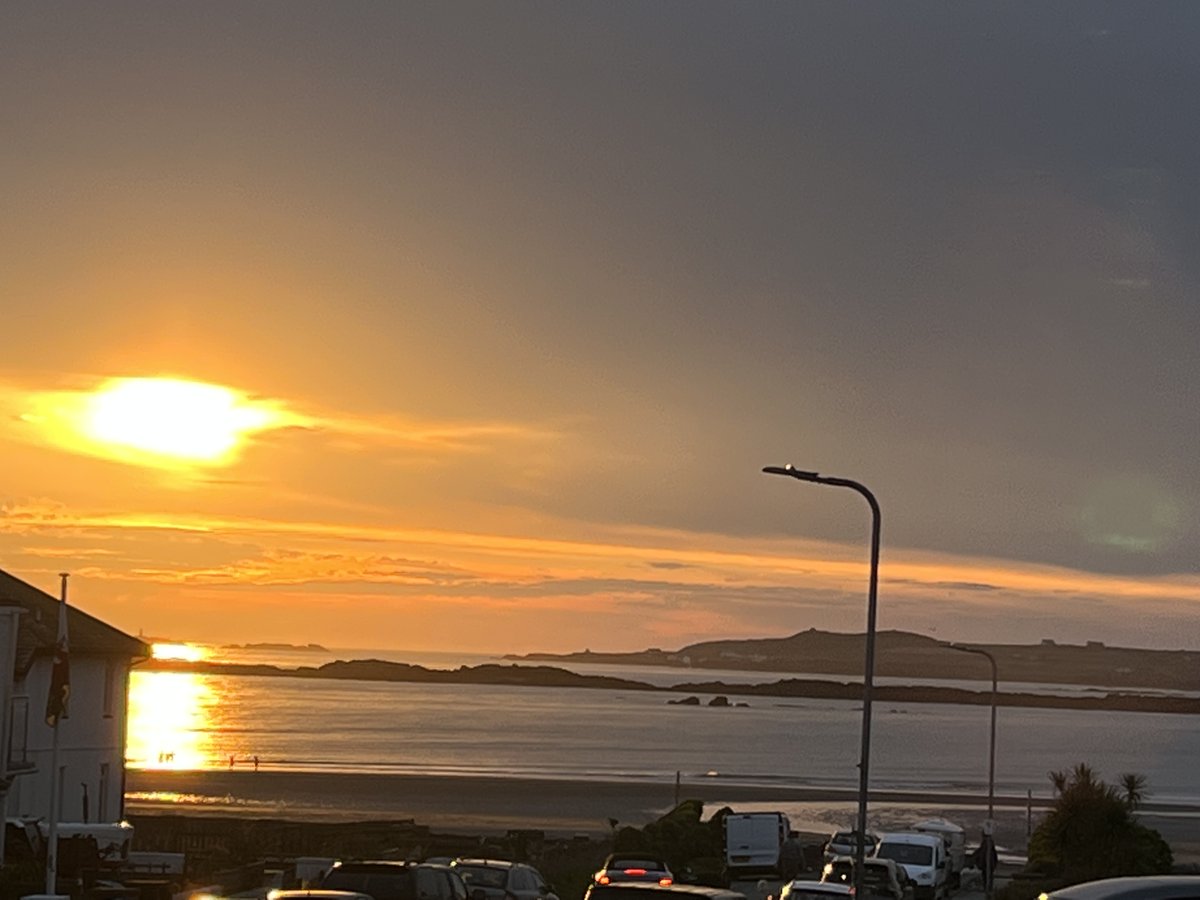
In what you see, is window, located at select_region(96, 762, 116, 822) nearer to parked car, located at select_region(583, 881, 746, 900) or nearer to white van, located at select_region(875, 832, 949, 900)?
white van, located at select_region(875, 832, 949, 900)

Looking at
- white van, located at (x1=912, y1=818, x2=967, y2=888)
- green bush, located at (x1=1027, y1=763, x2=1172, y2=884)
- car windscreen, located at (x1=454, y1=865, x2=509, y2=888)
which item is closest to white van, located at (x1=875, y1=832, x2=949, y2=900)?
white van, located at (x1=912, y1=818, x2=967, y2=888)

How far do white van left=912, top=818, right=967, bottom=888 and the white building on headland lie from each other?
991 inches

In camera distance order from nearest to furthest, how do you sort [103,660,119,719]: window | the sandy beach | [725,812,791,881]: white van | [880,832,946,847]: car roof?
[880,832,946,847]: car roof < [103,660,119,719]: window < [725,812,791,881]: white van < the sandy beach

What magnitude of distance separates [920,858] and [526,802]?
2085 inches

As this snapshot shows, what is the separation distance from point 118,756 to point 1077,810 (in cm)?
2976

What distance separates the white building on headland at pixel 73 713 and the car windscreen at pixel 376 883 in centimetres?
1860

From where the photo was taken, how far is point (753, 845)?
56.7 metres

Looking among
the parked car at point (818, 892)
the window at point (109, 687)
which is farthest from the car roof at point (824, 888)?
the window at point (109, 687)

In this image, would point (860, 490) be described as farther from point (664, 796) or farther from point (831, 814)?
point (664, 796)

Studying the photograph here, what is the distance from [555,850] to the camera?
6331 cm

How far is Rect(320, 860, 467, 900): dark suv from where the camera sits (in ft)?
82.3

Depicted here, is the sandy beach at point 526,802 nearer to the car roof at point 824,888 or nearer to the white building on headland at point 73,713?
the white building on headland at point 73,713

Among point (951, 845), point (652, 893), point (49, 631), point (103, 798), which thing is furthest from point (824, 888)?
point (951, 845)

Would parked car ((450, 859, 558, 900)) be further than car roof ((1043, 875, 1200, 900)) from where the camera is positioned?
Yes
